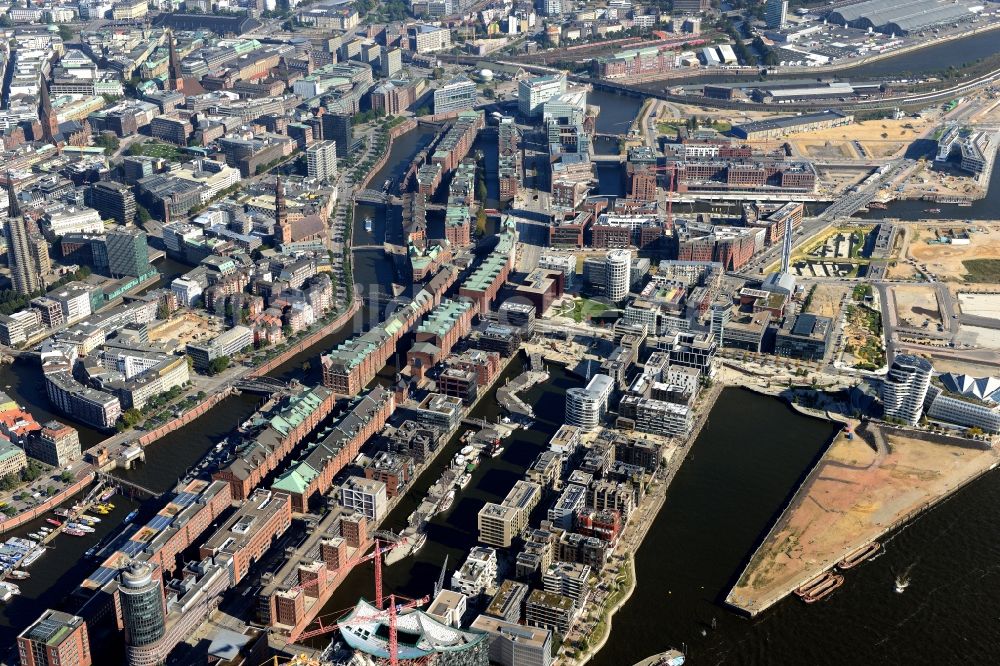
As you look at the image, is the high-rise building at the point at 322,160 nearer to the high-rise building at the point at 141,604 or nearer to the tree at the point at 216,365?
the tree at the point at 216,365

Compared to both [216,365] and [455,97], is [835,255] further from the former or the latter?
[455,97]

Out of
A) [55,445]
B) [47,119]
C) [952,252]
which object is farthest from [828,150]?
[55,445]

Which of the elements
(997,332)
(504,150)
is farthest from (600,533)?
(504,150)

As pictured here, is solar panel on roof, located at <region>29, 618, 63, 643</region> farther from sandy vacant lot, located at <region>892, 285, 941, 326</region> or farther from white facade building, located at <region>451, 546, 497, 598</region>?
sandy vacant lot, located at <region>892, 285, 941, 326</region>

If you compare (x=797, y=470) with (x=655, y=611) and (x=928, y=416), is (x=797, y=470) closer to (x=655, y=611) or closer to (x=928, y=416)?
(x=928, y=416)

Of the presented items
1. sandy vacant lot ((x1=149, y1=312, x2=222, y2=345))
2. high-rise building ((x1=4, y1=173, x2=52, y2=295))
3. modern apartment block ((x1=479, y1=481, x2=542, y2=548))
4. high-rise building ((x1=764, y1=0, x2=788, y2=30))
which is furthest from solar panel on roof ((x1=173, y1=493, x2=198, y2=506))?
high-rise building ((x1=764, y1=0, x2=788, y2=30))
